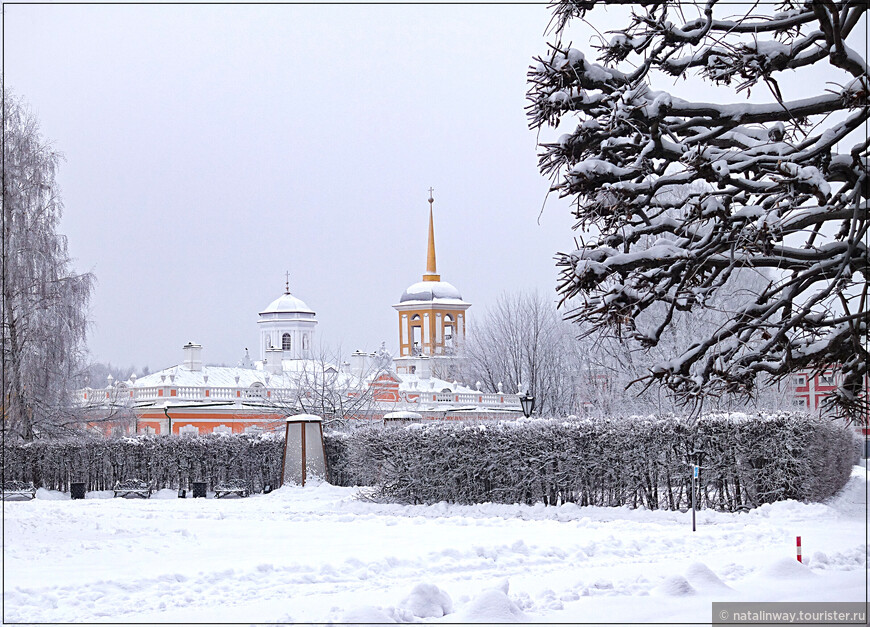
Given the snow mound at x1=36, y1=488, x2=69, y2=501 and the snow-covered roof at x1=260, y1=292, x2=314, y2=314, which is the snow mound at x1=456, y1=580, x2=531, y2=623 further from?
the snow-covered roof at x1=260, y1=292, x2=314, y2=314

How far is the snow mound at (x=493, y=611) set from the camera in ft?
26.5

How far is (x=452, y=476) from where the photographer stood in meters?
21.5

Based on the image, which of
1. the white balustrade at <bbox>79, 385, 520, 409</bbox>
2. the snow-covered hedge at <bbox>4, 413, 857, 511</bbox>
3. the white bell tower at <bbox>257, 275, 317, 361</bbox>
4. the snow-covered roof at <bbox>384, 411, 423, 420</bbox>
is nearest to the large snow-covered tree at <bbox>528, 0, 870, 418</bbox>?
the snow-covered hedge at <bbox>4, 413, 857, 511</bbox>

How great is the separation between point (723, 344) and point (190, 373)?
49067 millimetres

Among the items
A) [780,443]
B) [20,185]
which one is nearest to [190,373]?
[20,185]

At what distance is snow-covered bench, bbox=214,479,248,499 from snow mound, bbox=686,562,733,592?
19.4 metres

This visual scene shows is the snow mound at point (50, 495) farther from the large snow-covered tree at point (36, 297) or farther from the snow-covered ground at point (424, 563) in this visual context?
the snow-covered ground at point (424, 563)

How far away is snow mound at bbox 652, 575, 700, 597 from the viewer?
885 centimetres

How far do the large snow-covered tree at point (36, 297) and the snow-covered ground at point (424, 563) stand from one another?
287cm

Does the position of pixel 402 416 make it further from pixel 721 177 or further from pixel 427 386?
pixel 427 386

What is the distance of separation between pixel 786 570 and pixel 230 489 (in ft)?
64.5

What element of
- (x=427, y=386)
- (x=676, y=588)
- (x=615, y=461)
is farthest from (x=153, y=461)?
(x=427, y=386)

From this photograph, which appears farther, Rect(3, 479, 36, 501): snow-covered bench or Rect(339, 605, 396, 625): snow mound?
Rect(3, 479, 36, 501): snow-covered bench

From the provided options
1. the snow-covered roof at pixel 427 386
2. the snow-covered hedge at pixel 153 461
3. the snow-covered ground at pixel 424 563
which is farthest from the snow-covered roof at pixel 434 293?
the snow-covered ground at pixel 424 563
